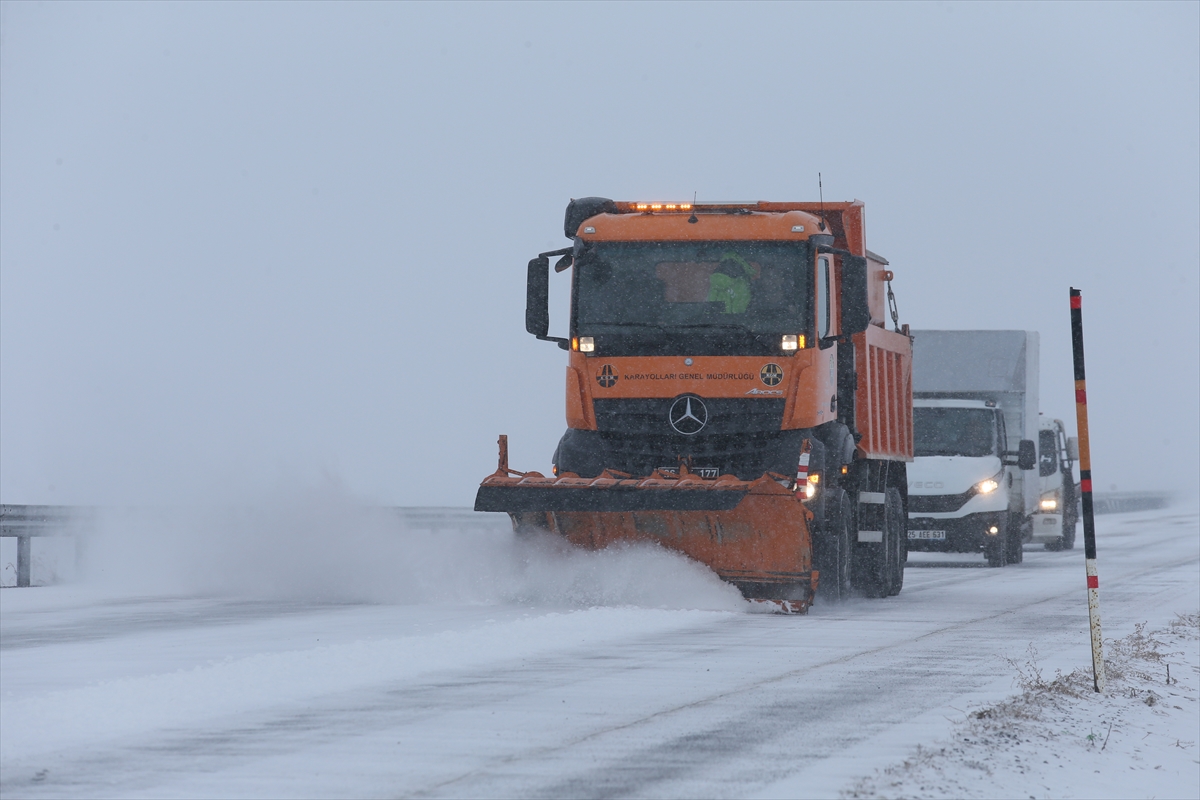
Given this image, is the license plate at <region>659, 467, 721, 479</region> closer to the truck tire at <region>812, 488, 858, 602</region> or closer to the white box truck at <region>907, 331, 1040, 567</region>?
the truck tire at <region>812, 488, 858, 602</region>

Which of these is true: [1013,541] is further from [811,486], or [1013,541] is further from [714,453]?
[811,486]

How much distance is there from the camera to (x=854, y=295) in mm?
15102

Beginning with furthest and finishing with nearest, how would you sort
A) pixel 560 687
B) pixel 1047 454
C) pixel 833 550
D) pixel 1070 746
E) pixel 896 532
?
pixel 1047 454, pixel 896 532, pixel 833 550, pixel 560 687, pixel 1070 746

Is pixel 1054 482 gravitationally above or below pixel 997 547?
above

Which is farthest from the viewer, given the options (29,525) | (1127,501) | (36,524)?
(1127,501)

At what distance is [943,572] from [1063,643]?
39.0 ft

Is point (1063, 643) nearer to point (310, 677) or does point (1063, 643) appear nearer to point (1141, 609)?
point (1141, 609)

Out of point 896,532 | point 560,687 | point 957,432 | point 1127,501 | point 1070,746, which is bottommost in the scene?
point 1070,746

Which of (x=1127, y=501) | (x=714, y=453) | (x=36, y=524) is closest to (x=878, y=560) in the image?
(x=714, y=453)

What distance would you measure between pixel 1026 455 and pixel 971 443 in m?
0.80

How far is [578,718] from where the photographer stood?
841cm

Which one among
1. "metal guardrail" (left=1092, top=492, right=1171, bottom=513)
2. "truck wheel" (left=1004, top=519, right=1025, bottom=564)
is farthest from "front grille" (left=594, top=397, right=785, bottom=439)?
"metal guardrail" (left=1092, top=492, right=1171, bottom=513)

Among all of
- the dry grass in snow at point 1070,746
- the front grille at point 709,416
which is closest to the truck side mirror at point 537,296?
the front grille at point 709,416

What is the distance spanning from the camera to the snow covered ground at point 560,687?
23.1 feet
